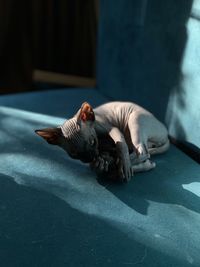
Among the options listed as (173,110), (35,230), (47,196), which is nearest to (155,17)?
(173,110)

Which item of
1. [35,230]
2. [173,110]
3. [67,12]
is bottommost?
[35,230]

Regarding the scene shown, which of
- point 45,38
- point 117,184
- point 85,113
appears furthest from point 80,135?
point 45,38

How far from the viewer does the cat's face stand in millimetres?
1166

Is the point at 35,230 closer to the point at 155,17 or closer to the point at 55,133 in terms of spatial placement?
the point at 55,133

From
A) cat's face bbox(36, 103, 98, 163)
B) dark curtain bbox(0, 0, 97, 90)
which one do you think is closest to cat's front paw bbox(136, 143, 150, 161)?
cat's face bbox(36, 103, 98, 163)

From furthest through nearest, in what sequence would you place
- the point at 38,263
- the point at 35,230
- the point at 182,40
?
the point at 182,40 < the point at 35,230 < the point at 38,263

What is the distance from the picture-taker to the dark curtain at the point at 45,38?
2.36m

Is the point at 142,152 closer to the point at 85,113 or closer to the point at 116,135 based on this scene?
the point at 116,135

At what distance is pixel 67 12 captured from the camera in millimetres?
2375

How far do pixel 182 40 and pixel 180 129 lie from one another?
31 cm

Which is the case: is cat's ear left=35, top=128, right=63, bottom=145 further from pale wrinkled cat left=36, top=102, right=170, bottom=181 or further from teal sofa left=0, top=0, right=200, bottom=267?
teal sofa left=0, top=0, right=200, bottom=267

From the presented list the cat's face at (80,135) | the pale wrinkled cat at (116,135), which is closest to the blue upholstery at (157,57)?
the pale wrinkled cat at (116,135)

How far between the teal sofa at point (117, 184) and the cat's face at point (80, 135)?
0.11 meters

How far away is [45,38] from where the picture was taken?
2.43 meters
